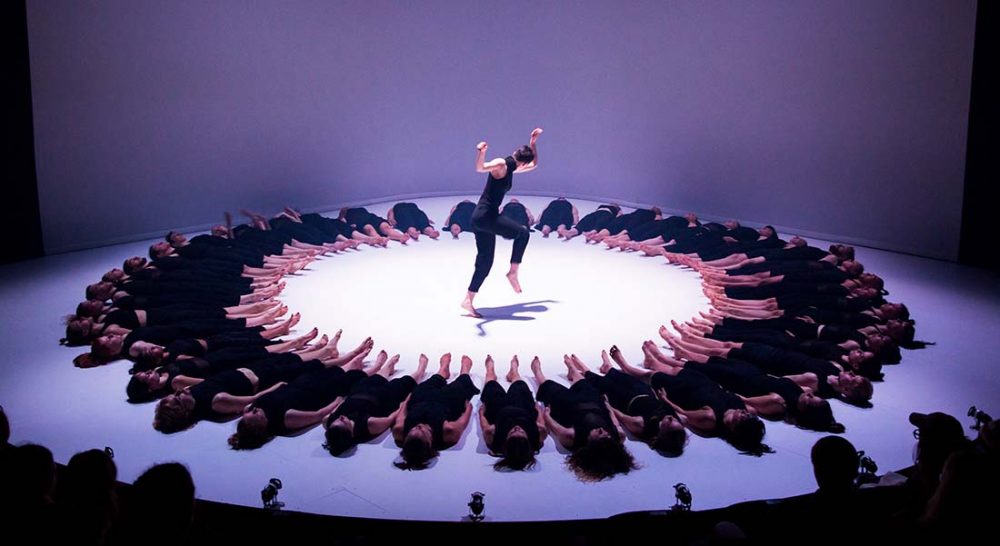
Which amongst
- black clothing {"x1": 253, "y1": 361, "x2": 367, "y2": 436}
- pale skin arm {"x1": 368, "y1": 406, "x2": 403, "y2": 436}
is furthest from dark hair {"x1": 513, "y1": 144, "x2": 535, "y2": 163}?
pale skin arm {"x1": 368, "y1": 406, "x2": 403, "y2": 436}

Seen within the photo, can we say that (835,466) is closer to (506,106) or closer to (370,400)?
(370,400)

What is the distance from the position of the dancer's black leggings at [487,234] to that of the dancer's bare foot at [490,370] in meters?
1.28

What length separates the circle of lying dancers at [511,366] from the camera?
4.23m

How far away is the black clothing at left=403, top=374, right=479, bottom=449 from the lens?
4.24m

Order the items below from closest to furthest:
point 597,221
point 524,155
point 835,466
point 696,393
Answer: point 835,466 → point 696,393 → point 524,155 → point 597,221

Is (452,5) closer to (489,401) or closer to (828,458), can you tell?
(489,401)

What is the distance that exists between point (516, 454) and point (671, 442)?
30.7 inches

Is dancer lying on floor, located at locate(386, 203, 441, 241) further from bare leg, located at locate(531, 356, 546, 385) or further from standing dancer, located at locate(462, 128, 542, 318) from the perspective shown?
bare leg, located at locate(531, 356, 546, 385)

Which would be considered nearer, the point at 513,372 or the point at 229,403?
the point at 229,403

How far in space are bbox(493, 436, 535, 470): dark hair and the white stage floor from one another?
6 cm

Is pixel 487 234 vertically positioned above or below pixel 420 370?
above

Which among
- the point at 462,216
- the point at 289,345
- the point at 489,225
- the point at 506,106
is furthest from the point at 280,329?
the point at 506,106

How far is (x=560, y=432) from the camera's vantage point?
4.29 meters

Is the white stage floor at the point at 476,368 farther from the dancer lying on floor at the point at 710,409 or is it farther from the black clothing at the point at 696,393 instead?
the black clothing at the point at 696,393
